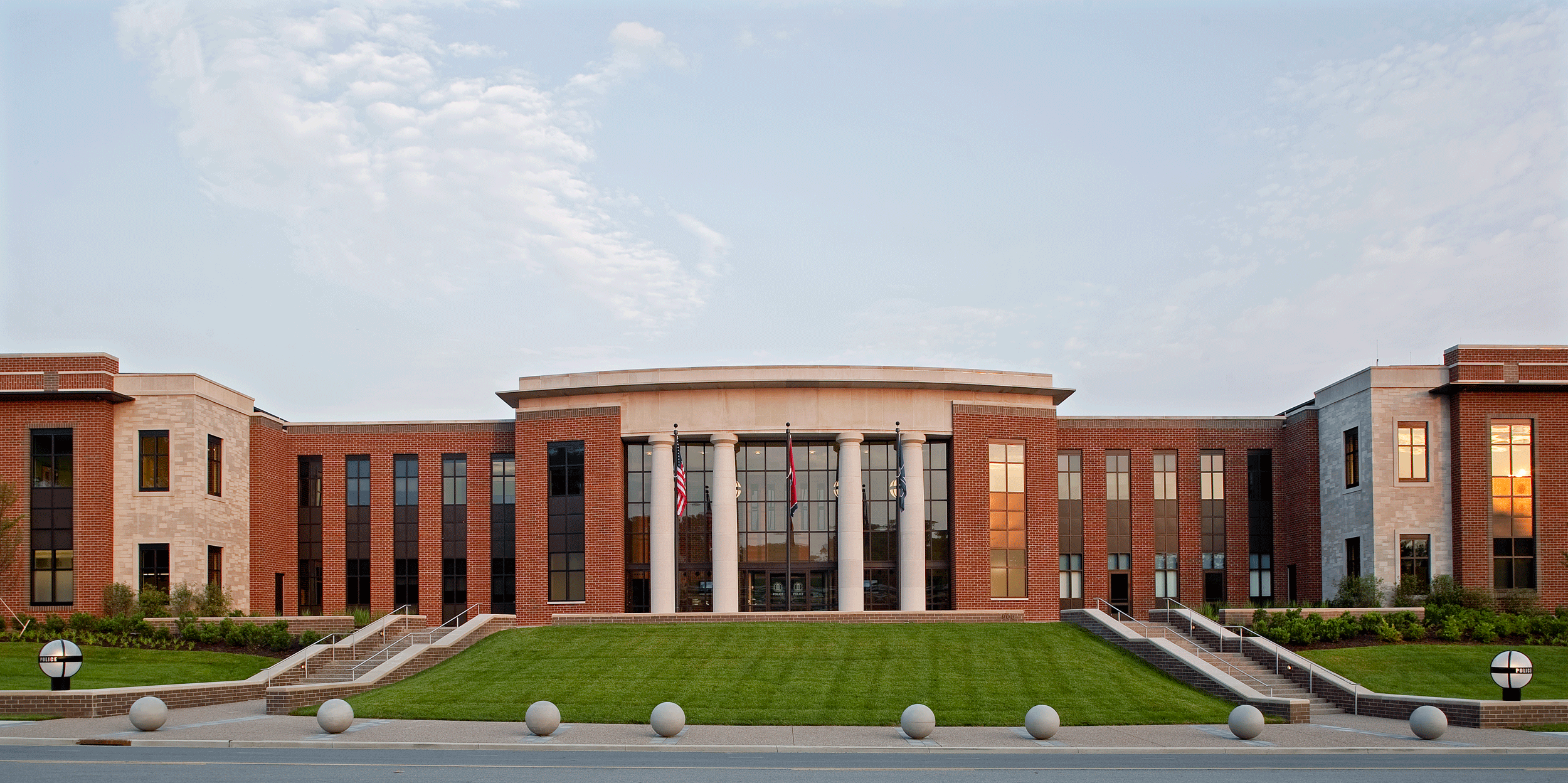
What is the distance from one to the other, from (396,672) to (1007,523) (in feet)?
69.6

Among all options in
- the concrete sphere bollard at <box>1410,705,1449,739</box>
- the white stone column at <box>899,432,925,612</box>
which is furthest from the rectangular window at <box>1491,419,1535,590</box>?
the concrete sphere bollard at <box>1410,705,1449,739</box>

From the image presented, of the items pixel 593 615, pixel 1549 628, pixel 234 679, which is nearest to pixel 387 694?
pixel 234 679

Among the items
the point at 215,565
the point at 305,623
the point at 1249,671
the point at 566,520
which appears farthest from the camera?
the point at 566,520

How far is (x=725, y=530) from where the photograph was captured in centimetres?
4328

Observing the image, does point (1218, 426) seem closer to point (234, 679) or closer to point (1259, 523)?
point (1259, 523)

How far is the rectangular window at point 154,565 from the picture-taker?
40.0m

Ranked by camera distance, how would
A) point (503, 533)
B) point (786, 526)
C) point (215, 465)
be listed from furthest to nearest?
1. point (503, 533)
2. point (786, 526)
3. point (215, 465)

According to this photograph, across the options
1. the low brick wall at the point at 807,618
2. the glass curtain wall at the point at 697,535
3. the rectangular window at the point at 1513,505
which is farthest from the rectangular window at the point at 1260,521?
the glass curtain wall at the point at 697,535

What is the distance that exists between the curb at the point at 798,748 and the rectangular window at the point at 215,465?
2102 centimetres

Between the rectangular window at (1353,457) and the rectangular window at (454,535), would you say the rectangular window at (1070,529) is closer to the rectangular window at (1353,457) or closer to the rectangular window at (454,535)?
the rectangular window at (1353,457)

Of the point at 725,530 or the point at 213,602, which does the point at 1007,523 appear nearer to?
the point at 725,530

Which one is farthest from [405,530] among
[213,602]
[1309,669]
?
[1309,669]

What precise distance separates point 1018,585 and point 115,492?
1157 inches

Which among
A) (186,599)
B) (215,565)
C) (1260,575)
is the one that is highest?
(215,565)
